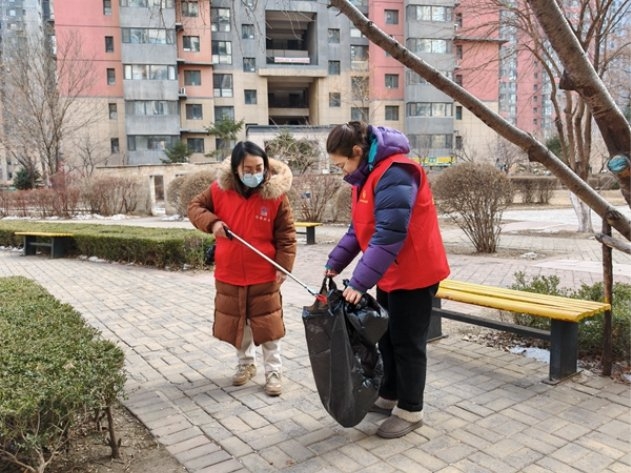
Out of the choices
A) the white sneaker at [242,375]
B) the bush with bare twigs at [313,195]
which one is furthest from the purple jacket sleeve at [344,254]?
the bush with bare twigs at [313,195]

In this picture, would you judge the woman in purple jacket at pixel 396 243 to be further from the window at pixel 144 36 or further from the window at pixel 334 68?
the window at pixel 334 68

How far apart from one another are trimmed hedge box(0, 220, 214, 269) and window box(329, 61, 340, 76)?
42160 mm

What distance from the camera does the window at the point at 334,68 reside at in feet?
167

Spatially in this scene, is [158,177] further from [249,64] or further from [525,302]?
[525,302]

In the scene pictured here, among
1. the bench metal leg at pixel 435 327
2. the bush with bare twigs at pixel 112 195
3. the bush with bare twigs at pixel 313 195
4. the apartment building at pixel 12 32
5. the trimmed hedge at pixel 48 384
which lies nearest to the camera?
the trimmed hedge at pixel 48 384

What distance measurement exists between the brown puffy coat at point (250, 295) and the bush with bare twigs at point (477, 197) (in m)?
6.59

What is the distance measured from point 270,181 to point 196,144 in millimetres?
46308

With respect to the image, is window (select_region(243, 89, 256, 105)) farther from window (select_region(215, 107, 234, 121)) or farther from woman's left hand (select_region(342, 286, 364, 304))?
woman's left hand (select_region(342, 286, 364, 304))

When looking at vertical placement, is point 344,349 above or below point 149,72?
below

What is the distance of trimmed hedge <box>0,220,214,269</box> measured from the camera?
8.95 m

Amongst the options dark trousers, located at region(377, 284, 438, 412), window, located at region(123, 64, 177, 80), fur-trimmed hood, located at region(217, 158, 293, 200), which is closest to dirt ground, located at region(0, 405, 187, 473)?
dark trousers, located at region(377, 284, 438, 412)

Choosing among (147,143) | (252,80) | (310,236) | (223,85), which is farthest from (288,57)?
(310,236)

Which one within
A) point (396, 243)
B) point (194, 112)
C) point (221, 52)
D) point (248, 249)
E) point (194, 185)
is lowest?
point (248, 249)

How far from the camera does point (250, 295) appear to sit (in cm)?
359
